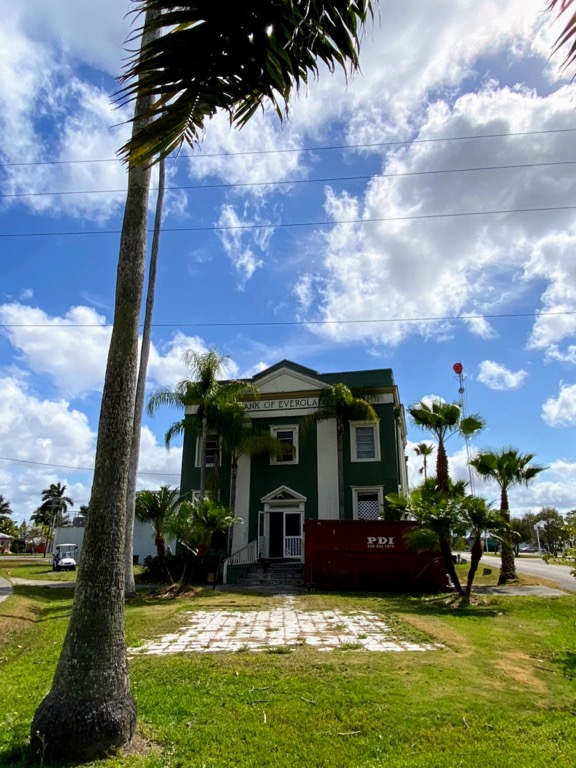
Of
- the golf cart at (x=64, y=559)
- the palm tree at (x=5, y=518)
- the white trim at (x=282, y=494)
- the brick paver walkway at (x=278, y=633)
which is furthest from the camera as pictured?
the palm tree at (x=5, y=518)

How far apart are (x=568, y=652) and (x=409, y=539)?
6.71m

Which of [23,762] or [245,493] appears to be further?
Answer: [245,493]

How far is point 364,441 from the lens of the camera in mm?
24391

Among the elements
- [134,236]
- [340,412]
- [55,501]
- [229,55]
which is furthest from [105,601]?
[55,501]

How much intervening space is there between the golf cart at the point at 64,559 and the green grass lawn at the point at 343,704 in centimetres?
2567

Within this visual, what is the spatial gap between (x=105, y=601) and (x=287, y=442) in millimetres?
20494

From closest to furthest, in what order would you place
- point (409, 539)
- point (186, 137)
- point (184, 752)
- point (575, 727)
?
1. point (186, 137)
2. point (184, 752)
3. point (575, 727)
4. point (409, 539)

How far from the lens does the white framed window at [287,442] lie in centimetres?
2425

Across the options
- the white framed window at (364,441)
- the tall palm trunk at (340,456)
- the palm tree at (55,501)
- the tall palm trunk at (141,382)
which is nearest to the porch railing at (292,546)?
the tall palm trunk at (340,456)

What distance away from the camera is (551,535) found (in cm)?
7181

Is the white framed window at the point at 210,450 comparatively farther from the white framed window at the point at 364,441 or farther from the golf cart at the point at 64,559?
the golf cart at the point at 64,559

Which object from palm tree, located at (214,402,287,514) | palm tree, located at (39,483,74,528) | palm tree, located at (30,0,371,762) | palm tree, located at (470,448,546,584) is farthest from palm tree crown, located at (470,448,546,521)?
palm tree, located at (39,483,74,528)

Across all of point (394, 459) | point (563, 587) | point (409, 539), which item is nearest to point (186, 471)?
point (394, 459)

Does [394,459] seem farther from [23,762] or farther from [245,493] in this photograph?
[23,762]
